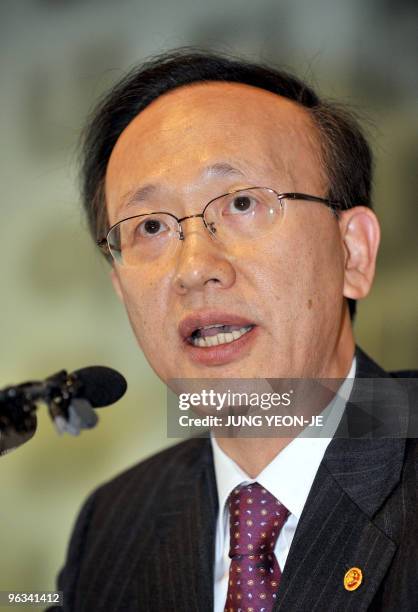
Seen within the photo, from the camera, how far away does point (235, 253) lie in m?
1.80

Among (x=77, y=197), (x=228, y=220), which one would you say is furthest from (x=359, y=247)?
(x=77, y=197)

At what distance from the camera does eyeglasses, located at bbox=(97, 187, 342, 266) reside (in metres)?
1.83

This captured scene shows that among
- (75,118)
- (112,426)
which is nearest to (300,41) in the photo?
(75,118)

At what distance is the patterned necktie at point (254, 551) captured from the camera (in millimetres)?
1758

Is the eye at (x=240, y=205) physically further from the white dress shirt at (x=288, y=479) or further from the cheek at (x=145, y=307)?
the white dress shirt at (x=288, y=479)

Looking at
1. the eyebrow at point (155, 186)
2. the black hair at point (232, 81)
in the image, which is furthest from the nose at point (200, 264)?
the black hair at point (232, 81)

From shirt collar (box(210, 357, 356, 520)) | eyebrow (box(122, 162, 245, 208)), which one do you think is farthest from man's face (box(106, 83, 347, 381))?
shirt collar (box(210, 357, 356, 520))

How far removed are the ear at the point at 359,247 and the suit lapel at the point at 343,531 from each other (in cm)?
30

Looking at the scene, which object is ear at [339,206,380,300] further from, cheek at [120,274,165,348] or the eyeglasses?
cheek at [120,274,165,348]

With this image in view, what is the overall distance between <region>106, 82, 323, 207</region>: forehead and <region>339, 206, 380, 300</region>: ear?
0.44ft

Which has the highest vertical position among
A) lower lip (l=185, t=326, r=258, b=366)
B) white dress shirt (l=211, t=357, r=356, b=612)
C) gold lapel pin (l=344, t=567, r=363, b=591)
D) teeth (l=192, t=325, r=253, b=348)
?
teeth (l=192, t=325, r=253, b=348)

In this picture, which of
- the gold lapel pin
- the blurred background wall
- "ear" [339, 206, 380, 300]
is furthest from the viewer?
the blurred background wall

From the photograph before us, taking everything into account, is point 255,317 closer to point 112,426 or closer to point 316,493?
point 316,493

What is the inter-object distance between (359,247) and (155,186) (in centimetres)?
50
